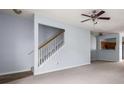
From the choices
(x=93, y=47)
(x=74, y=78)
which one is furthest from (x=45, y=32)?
(x=93, y=47)

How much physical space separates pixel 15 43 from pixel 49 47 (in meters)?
1.57

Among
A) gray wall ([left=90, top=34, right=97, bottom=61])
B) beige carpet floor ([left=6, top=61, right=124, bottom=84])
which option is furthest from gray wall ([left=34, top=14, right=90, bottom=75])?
gray wall ([left=90, top=34, right=97, bottom=61])

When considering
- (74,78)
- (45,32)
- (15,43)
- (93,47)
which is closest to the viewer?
(74,78)

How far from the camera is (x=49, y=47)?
601 cm

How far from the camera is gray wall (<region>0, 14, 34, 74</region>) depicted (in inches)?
201

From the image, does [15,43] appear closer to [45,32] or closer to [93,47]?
[45,32]

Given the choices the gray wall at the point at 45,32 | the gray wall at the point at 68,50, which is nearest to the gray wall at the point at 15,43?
the gray wall at the point at 45,32

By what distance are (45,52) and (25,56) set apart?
99 centimetres

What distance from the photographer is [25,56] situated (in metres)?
5.88

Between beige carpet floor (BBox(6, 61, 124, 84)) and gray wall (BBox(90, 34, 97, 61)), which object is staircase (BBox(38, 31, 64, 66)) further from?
gray wall (BBox(90, 34, 97, 61))

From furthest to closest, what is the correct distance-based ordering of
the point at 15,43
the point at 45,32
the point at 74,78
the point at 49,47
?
1. the point at 45,32
2. the point at 49,47
3. the point at 15,43
4. the point at 74,78

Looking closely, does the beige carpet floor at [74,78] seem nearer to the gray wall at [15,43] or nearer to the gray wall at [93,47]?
the gray wall at [15,43]

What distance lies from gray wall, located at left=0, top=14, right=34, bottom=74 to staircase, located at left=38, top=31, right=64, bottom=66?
85cm
